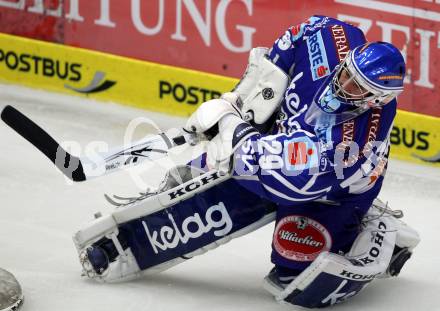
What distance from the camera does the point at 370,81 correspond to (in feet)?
12.1

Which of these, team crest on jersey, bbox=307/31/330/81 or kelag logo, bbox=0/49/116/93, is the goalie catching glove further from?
kelag logo, bbox=0/49/116/93

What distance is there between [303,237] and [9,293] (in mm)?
974

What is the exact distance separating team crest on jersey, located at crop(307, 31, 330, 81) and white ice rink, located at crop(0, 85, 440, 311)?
78cm

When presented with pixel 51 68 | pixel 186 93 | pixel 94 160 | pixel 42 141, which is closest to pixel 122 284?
pixel 94 160

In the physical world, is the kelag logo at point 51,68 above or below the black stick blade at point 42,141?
below

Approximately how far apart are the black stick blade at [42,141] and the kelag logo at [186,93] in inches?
81.2

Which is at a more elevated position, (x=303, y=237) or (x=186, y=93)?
(x=303, y=237)

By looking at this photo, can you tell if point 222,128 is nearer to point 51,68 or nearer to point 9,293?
point 9,293

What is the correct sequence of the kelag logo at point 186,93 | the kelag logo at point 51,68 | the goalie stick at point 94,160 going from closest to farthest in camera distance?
the goalie stick at point 94,160 → the kelag logo at point 186,93 → the kelag logo at point 51,68

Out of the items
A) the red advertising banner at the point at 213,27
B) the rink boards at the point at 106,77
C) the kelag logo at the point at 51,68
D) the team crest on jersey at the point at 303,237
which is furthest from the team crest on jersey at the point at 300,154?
the kelag logo at the point at 51,68

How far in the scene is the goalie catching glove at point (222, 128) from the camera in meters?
3.82

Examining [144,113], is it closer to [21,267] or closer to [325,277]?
[21,267]

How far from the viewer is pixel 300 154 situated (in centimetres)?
374

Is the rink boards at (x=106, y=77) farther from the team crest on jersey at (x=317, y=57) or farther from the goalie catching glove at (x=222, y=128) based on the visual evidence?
the goalie catching glove at (x=222, y=128)
